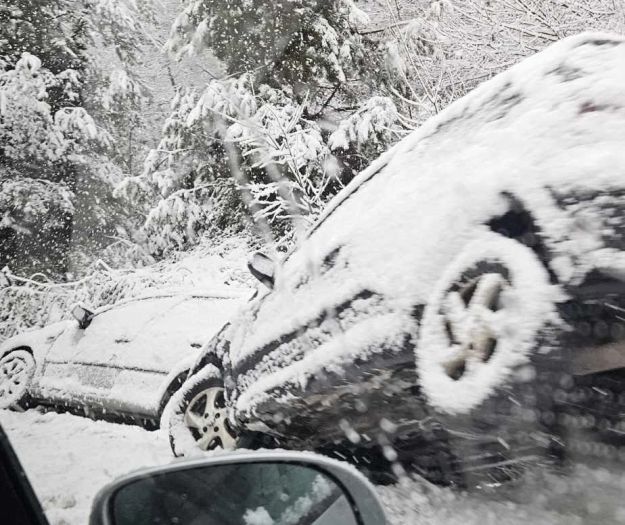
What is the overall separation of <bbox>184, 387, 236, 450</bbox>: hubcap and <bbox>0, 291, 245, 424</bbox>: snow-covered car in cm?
39

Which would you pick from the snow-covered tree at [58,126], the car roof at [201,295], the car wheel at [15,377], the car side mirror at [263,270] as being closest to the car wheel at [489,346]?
the car side mirror at [263,270]

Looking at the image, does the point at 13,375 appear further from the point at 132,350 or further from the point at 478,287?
the point at 478,287

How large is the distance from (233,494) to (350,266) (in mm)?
808

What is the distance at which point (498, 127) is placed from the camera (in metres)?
1.44

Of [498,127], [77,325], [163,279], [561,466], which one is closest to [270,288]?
[498,127]

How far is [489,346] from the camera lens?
1.26 m

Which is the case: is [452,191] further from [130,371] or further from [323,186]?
[323,186]

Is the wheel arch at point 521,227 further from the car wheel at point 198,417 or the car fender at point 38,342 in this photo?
the car fender at point 38,342

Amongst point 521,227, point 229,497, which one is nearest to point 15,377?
point 229,497

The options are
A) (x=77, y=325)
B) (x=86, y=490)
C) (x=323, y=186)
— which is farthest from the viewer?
(x=323, y=186)

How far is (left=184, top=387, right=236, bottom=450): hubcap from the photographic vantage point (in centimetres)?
249

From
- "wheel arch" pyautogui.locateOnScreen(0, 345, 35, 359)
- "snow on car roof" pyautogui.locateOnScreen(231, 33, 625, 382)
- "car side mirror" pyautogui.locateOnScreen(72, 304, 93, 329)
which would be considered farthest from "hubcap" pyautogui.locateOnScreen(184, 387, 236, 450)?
"wheel arch" pyautogui.locateOnScreen(0, 345, 35, 359)

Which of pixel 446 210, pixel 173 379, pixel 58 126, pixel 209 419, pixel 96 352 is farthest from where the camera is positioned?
pixel 58 126

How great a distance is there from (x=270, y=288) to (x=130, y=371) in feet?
5.33
